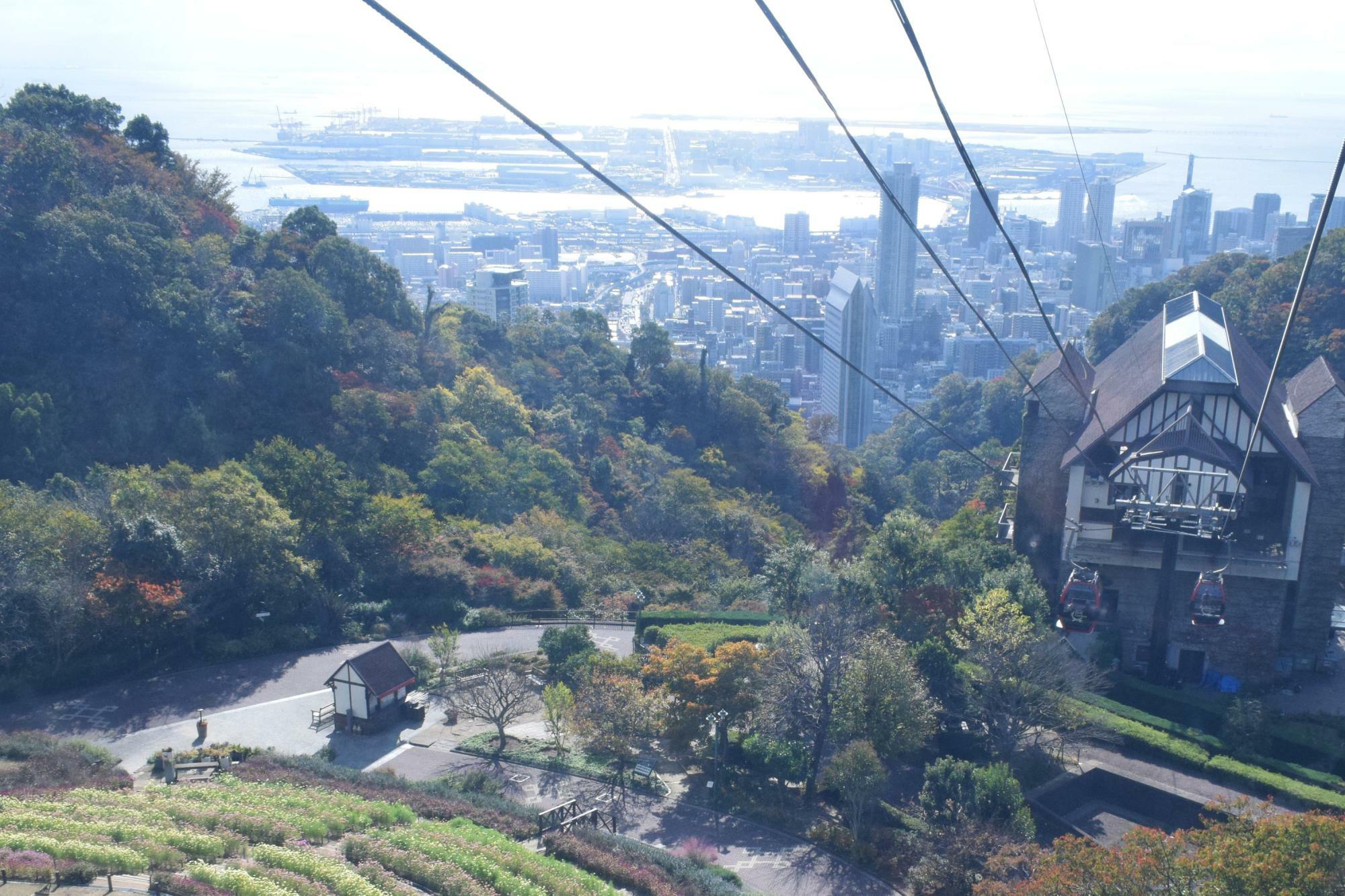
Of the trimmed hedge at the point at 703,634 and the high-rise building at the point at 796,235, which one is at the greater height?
the high-rise building at the point at 796,235

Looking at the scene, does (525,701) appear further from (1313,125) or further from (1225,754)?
(1313,125)

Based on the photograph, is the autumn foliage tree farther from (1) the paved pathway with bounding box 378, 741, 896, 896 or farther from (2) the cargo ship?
(2) the cargo ship

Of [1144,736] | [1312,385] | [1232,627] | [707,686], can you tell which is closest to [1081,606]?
[1144,736]

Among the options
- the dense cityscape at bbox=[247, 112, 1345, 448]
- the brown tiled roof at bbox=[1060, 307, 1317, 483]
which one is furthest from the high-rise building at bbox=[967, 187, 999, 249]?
the brown tiled roof at bbox=[1060, 307, 1317, 483]

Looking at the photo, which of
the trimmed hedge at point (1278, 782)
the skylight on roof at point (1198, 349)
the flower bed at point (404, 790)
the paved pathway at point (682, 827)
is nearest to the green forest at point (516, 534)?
the trimmed hedge at point (1278, 782)

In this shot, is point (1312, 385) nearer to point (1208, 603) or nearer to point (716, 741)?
point (1208, 603)

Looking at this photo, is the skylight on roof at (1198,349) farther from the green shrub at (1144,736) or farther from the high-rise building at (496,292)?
the high-rise building at (496,292)

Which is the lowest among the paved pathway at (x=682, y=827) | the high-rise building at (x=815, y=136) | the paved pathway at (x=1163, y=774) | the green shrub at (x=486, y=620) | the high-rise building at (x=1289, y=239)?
the paved pathway at (x=1163, y=774)
